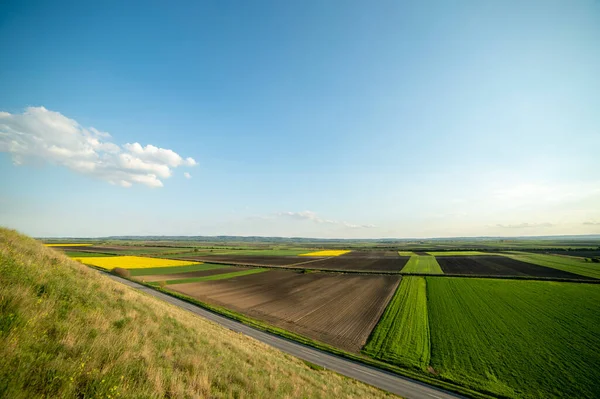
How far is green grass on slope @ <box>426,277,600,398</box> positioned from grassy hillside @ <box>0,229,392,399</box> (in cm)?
1441

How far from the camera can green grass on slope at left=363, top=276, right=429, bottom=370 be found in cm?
2025

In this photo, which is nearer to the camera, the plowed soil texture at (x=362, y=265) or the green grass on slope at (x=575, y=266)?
the green grass on slope at (x=575, y=266)

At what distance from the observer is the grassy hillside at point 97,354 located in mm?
4945

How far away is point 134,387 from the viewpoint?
5.87 metres

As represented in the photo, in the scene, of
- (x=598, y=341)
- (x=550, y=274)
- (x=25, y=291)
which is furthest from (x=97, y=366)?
(x=550, y=274)

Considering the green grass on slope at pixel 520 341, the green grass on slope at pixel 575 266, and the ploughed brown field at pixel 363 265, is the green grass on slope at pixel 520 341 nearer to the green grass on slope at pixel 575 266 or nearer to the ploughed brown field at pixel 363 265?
the green grass on slope at pixel 575 266

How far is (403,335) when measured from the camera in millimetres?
24359

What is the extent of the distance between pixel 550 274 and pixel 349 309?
2251 inches

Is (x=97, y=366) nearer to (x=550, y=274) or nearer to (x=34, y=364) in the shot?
(x=34, y=364)

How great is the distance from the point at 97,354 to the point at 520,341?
32.4 m

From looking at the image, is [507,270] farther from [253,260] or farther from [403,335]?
[253,260]

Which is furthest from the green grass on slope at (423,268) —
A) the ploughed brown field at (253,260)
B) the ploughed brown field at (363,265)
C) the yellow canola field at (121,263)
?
the yellow canola field at (121,263)

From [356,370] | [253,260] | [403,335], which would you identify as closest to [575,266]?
[403,335]

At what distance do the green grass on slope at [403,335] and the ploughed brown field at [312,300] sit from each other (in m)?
1.27
